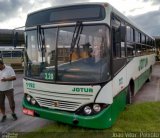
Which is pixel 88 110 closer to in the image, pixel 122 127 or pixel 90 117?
pixel 90 117

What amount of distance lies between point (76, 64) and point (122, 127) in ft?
6.40

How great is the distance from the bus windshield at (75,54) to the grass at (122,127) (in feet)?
4.06

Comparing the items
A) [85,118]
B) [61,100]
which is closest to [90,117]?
[85,118]

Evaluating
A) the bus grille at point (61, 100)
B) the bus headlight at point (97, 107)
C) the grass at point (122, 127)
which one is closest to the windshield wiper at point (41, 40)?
the bus grille at point (61, 100)

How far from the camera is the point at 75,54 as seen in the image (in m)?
5.55

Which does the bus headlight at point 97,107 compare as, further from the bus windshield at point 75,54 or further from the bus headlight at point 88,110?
the bus windshield at point 75,54

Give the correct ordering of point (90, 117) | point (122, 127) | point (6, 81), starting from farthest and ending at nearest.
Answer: point (6, 81)
point (122, 127)
point (90, 117)

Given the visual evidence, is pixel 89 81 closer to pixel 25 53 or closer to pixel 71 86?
pixel 71 86

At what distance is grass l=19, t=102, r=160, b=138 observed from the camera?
227 inches

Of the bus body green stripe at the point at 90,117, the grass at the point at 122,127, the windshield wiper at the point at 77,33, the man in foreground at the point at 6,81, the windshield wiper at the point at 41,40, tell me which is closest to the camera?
the bus body green stripe at the point at 90,117

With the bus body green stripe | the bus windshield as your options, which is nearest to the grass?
the bus body green stripe

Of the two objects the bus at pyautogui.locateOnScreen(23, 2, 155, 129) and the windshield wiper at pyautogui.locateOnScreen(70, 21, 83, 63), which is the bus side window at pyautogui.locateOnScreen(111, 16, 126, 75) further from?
the windshield wiper at pyautogui.locateOnScreen(70, 21, 83, 63)

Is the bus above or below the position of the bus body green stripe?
above

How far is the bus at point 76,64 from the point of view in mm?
5395
